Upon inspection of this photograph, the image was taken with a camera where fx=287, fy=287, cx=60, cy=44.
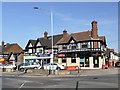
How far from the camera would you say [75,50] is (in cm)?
6288

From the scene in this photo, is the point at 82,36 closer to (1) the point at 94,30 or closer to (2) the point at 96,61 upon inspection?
(1) the point at 94,30

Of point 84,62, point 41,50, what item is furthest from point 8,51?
point 84,62

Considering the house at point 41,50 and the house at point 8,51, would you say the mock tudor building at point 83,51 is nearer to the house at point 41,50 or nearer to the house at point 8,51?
the house at point 41,50

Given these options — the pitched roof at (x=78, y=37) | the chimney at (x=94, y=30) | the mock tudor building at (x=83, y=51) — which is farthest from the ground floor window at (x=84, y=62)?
the chimney at (x=94, y=30)

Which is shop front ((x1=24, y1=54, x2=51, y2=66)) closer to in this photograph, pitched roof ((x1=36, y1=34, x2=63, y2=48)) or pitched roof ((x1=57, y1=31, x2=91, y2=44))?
pitched roof ((x1=36, y1=34, x2=63, y2=48))

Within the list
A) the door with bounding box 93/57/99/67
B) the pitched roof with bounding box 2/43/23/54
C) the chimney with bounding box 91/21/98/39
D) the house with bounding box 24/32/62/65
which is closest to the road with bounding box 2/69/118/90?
the door with bounding box 93/57/99/67

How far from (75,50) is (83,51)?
92.2 inches

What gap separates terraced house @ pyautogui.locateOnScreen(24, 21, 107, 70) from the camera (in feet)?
198

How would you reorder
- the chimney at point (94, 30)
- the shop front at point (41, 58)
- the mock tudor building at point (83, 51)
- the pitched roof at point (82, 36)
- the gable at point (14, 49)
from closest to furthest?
the mock tudor building at point (83, 51)
the chimney at point (94, 30)
the pitched roof at point (82, 36)
the shop front at point (41, 58)
the gable at point (14, 49)

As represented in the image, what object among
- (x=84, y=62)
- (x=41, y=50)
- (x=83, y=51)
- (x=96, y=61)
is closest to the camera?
(x=96, y=61)

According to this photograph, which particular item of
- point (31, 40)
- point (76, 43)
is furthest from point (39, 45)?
point (76, 43)

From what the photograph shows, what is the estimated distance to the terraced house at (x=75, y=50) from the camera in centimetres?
6022

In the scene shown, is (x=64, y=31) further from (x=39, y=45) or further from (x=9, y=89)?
(x=9, y=89)

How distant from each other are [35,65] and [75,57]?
9.52 metres
